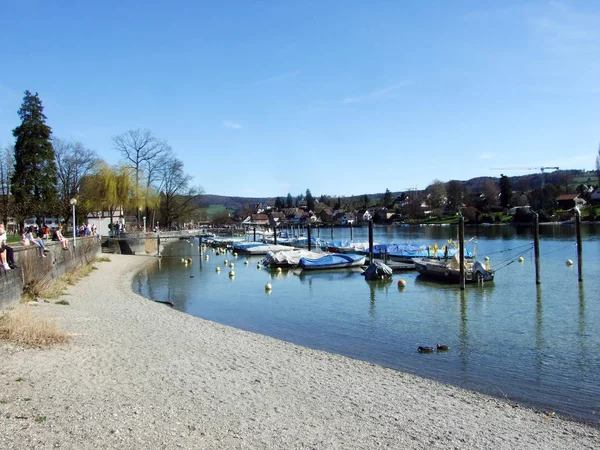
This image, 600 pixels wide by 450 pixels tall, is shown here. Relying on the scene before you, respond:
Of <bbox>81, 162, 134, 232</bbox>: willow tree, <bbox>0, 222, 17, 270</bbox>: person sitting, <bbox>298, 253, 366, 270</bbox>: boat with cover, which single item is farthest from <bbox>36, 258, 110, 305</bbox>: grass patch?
<bbox>81, 162, 134, 232</bbox>: willow tree

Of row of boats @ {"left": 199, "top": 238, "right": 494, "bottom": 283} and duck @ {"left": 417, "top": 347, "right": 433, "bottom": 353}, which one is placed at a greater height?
row of boats @ {"left": 199, "top": 238, "right": 494, "bottom": 283}

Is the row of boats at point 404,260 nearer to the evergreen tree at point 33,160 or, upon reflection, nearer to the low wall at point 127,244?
the low wall at point 127,244

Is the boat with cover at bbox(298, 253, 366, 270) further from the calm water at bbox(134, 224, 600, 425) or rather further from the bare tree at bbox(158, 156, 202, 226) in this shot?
the bare tree at bbox(158, 156, 202, 226)

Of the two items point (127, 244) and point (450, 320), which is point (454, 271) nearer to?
point (450, 320)

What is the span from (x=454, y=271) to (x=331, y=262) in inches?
499

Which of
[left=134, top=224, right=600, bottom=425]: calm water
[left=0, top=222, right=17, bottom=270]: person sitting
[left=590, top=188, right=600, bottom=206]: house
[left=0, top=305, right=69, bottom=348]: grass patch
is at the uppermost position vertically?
[left=590, top=188, right=600, bottom=206]: house

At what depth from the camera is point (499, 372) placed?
13328 millimetres

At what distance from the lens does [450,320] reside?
2064 centimetres

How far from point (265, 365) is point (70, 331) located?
6288 millimetres

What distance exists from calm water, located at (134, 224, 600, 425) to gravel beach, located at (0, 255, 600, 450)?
1.72 m

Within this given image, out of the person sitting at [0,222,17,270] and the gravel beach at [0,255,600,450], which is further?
the person sitting at [0,222,17,270]

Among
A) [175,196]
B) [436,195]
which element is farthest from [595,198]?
[175,196]

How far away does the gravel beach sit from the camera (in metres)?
7.60

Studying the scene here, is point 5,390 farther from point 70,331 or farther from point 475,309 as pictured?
point 475,309
